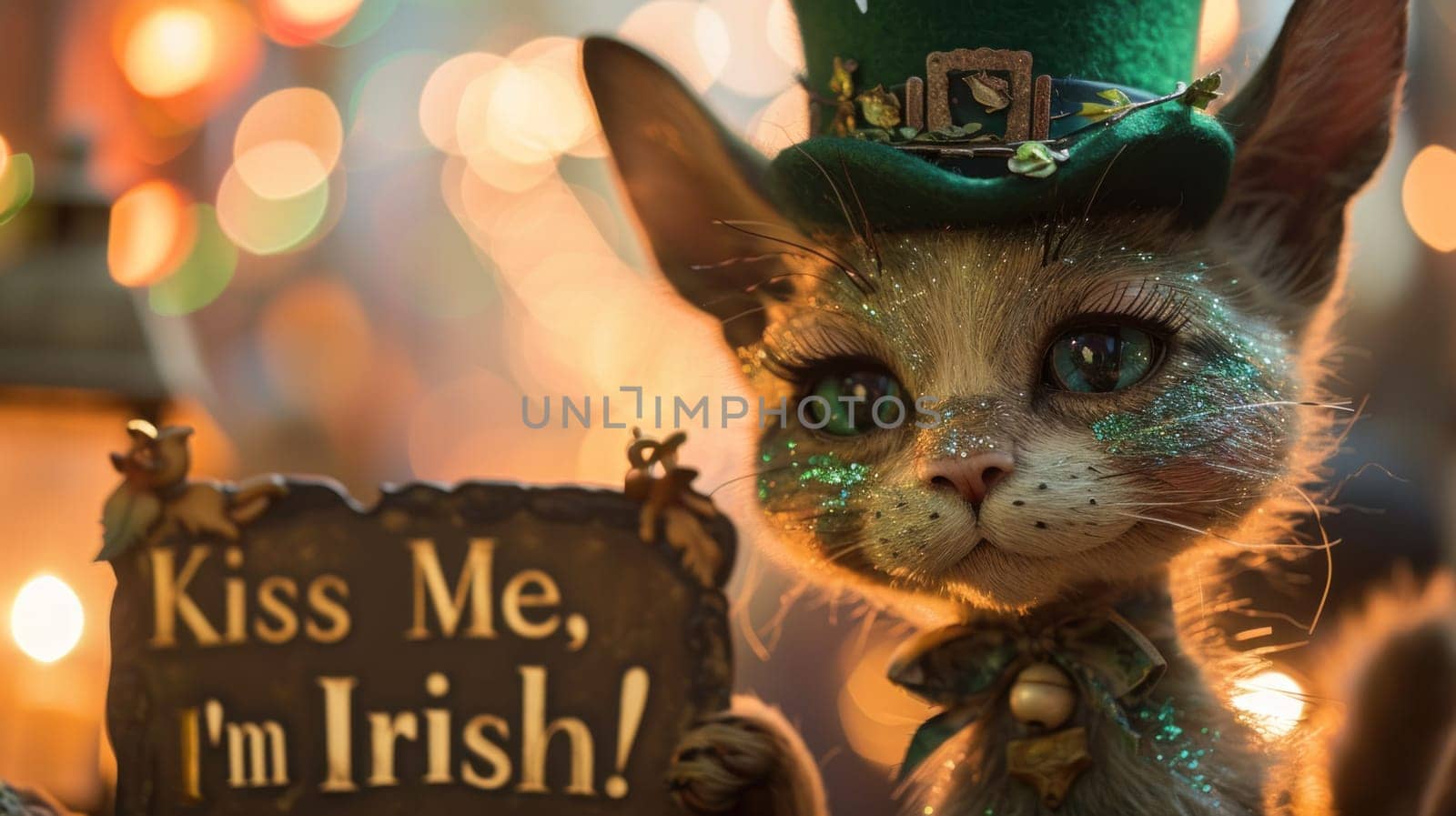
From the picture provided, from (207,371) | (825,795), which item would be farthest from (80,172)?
(825,795)

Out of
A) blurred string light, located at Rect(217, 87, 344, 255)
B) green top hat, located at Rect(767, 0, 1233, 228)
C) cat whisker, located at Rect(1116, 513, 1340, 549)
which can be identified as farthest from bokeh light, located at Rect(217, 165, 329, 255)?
cat whisker, located at Rect(1116, 513, 1340, 549)

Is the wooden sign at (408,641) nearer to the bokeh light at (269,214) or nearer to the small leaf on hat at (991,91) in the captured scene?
the small leaf on hat at (991,91)

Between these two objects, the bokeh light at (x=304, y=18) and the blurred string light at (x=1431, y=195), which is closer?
the blurred string light at (x=1431, y=195)

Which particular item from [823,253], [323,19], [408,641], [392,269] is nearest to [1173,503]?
[823,253]

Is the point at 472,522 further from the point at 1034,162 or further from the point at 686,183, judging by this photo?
the point at 1034,162

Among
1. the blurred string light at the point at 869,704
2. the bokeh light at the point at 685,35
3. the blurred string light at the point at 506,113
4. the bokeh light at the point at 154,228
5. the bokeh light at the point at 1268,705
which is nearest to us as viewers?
Result: the bokeh light at the point at 1268,705

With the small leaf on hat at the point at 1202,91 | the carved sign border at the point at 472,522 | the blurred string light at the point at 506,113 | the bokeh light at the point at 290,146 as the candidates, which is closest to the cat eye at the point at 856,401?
the carved sign border at the point at 472,522

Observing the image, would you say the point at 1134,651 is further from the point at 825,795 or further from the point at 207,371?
the point at 207,371
